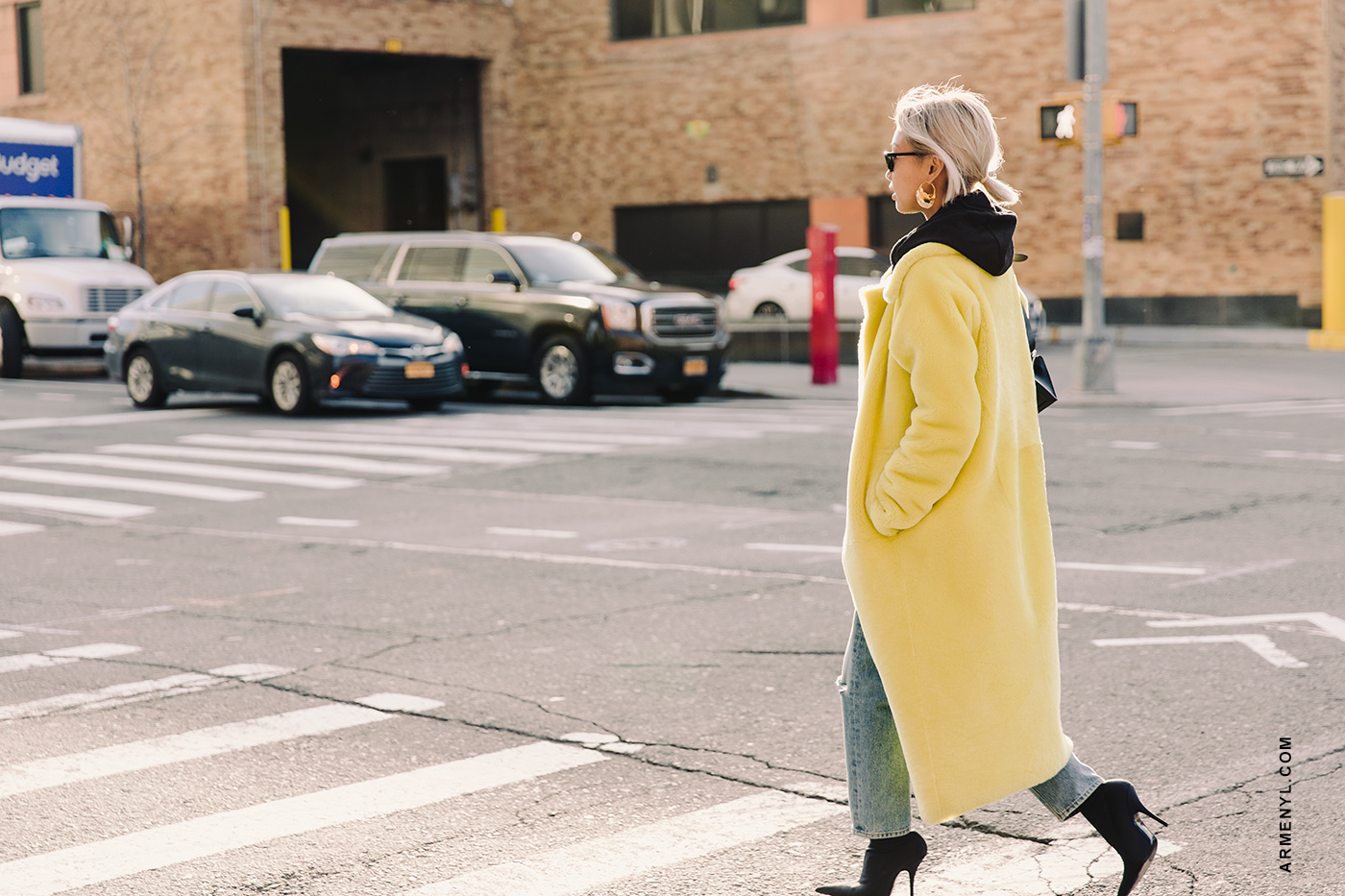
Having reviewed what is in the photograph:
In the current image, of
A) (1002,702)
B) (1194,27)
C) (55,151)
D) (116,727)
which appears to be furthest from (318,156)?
(1002,702)

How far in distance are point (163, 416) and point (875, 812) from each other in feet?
50.7

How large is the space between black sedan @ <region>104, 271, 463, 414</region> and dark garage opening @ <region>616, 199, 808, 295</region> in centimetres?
1602

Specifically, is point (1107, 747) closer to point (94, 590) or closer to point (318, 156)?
point (94, 590)

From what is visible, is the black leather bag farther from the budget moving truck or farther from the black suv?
the budget moving truck

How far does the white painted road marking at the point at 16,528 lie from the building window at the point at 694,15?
25242 millimetres

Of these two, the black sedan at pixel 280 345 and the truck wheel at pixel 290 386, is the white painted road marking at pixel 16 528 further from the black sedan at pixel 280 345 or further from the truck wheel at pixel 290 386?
the truck wheel at pixel 290 386

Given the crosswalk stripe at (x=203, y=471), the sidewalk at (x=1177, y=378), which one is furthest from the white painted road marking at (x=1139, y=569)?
the sidewalk at (x=1177, y=378)

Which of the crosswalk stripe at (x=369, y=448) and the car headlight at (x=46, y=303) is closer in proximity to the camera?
the crosswalk stripe at (x=369, y=448)

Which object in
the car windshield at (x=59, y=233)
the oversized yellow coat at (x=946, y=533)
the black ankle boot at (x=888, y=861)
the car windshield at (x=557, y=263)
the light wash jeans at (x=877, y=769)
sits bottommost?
the black ankle boot at (x=888, y=861)

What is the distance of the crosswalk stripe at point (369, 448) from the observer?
44.8ft

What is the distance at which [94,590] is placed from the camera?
8359mm

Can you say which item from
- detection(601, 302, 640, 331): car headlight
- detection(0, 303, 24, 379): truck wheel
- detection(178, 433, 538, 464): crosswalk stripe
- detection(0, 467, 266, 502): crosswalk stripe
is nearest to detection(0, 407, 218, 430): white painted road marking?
detection(178, 433, 538, 464): crosswalk stripe

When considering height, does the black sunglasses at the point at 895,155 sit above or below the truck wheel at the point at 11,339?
above

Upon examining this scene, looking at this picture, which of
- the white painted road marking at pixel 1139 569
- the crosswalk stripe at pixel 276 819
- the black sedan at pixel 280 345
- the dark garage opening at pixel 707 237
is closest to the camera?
the crosswalk stripe at pixel 276 819
